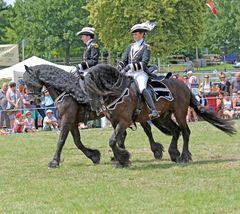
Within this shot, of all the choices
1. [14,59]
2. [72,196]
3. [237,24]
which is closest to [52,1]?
[237,24]

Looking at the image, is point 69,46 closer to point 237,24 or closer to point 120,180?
point 237,24

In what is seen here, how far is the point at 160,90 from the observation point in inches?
512

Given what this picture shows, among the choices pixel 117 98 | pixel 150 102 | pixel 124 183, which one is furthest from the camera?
pixel 150 102

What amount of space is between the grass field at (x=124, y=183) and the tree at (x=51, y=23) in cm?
4834

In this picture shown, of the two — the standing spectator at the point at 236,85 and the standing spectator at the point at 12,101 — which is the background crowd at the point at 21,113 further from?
the standing spectator at the point at 236,85

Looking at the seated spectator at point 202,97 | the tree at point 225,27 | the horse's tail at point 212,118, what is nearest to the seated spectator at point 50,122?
the seated spectator at point 202,97

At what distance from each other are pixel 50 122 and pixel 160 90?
34.0ft

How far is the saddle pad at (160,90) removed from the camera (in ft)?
42.4

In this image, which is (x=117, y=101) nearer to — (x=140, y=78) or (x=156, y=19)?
(x=140, y=78)

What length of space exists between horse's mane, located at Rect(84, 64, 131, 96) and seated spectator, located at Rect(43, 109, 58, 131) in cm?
1047

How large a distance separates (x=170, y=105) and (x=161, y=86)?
0.52 meters

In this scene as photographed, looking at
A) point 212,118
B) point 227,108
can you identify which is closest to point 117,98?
point 212,118

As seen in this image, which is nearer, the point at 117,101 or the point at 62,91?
the point at 117,101

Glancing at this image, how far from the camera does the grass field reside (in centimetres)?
873
